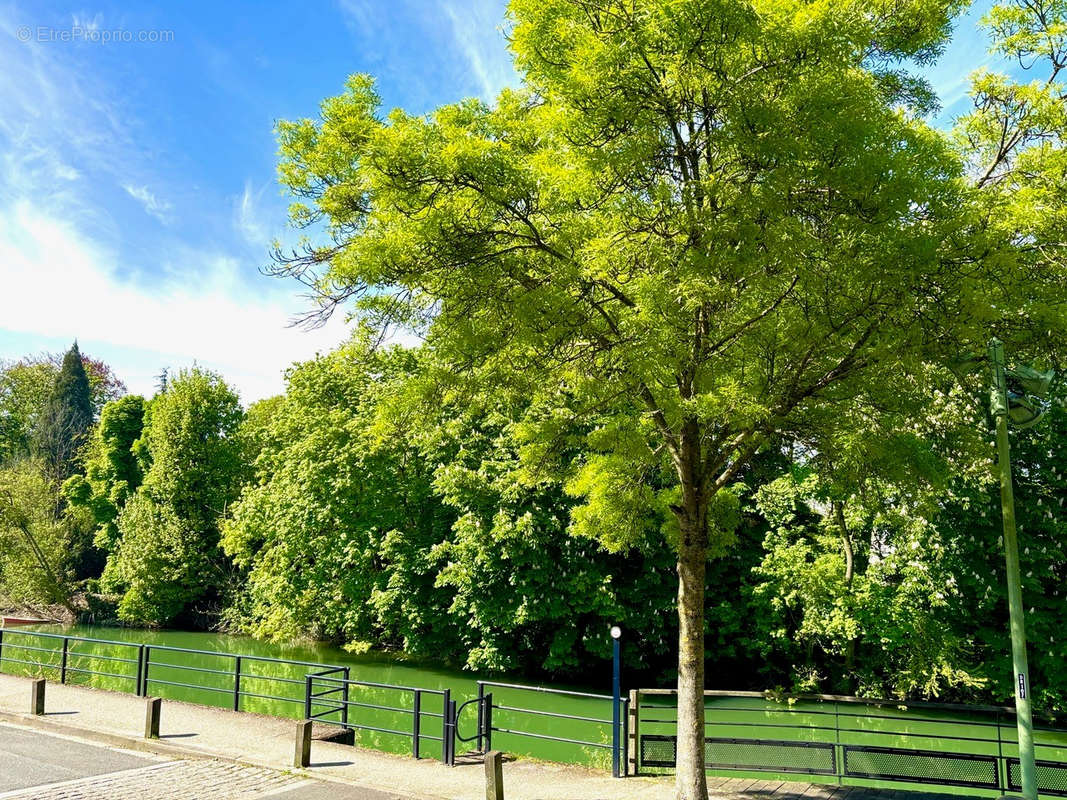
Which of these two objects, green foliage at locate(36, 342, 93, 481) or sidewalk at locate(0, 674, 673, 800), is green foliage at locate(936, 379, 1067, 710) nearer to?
sidewalk at locate(0, 674, 673, 800)

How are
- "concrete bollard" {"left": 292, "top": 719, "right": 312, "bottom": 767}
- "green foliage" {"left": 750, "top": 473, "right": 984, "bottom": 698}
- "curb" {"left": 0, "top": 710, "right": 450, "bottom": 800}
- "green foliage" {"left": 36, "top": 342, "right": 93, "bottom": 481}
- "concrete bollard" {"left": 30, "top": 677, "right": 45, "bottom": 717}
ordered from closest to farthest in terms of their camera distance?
"curb" {"left": 0, "top": 710, "right": 450, "bottom": 800} < "concrete bollard" {"left": 292, "top": 719, "right": 312, "bottom": 767} < "concrete bollard" {"left": 30, "top": 677, "right": 45, "bottom": 717} < "green foliage" {"left": 750, "top": 473, "right": 984, "bottom": 698} < "green foliage" {"left": 36, "top": 342, "right": 93, "bottom": 481}

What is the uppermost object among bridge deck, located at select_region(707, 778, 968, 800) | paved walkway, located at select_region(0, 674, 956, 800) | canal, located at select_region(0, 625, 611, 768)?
paved walkway, located at select_region(0, 674, 956, 800)

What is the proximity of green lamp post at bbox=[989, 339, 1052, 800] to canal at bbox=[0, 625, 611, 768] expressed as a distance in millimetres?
6381

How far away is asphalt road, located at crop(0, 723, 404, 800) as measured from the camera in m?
8.52

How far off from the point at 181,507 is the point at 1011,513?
1401 inches

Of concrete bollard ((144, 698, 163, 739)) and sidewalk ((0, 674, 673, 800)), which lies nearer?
sidewalk ((0, 674, 673, 800))

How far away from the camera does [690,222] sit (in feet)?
23.8

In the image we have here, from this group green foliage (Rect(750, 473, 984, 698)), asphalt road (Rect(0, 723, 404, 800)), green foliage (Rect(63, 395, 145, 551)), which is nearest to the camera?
asphalt road (Rect(0, 723, 404, 800))

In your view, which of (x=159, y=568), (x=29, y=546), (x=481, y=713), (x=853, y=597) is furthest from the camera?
(x=159, y=568)

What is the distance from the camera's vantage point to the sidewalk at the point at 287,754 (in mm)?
9109

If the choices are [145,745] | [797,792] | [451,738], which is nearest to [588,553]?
[451,738]

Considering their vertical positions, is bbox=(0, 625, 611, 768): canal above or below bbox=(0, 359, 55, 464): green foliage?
below

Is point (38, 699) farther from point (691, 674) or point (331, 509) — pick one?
point (331, 509)

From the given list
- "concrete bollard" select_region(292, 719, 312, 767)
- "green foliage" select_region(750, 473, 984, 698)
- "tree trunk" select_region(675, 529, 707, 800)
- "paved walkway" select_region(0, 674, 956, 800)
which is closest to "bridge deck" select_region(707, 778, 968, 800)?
"paved walkway" select_region(0, 674, 956, 800)
